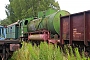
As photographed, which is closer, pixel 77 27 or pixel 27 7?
pixel 77 27

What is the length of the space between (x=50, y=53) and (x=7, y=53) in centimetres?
731

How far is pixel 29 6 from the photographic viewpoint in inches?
1727

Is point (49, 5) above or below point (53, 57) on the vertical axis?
above

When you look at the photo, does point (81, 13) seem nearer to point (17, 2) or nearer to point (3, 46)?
point (3, 46)

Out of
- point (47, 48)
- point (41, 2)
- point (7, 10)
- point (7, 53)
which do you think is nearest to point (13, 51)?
point (7, 53)

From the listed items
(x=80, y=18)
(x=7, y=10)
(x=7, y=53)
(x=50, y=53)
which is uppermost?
(x=7, y=10)

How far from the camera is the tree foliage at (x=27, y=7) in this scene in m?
41.1

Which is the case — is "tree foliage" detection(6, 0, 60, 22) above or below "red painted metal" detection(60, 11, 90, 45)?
above

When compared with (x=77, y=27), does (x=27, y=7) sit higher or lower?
higher

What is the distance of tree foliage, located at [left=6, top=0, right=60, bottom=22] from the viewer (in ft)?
135

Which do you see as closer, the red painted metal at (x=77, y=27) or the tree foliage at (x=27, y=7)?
the red painted metal at (x=77, y=27)

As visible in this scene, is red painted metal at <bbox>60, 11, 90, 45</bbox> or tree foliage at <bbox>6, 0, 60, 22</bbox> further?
tree foliage at <bbox>6, 0, 60, 22</bbox>

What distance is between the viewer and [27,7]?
43.9 meters

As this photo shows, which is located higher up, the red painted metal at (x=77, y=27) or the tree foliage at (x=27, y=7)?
the tree foliage at (x=27, y=7)
